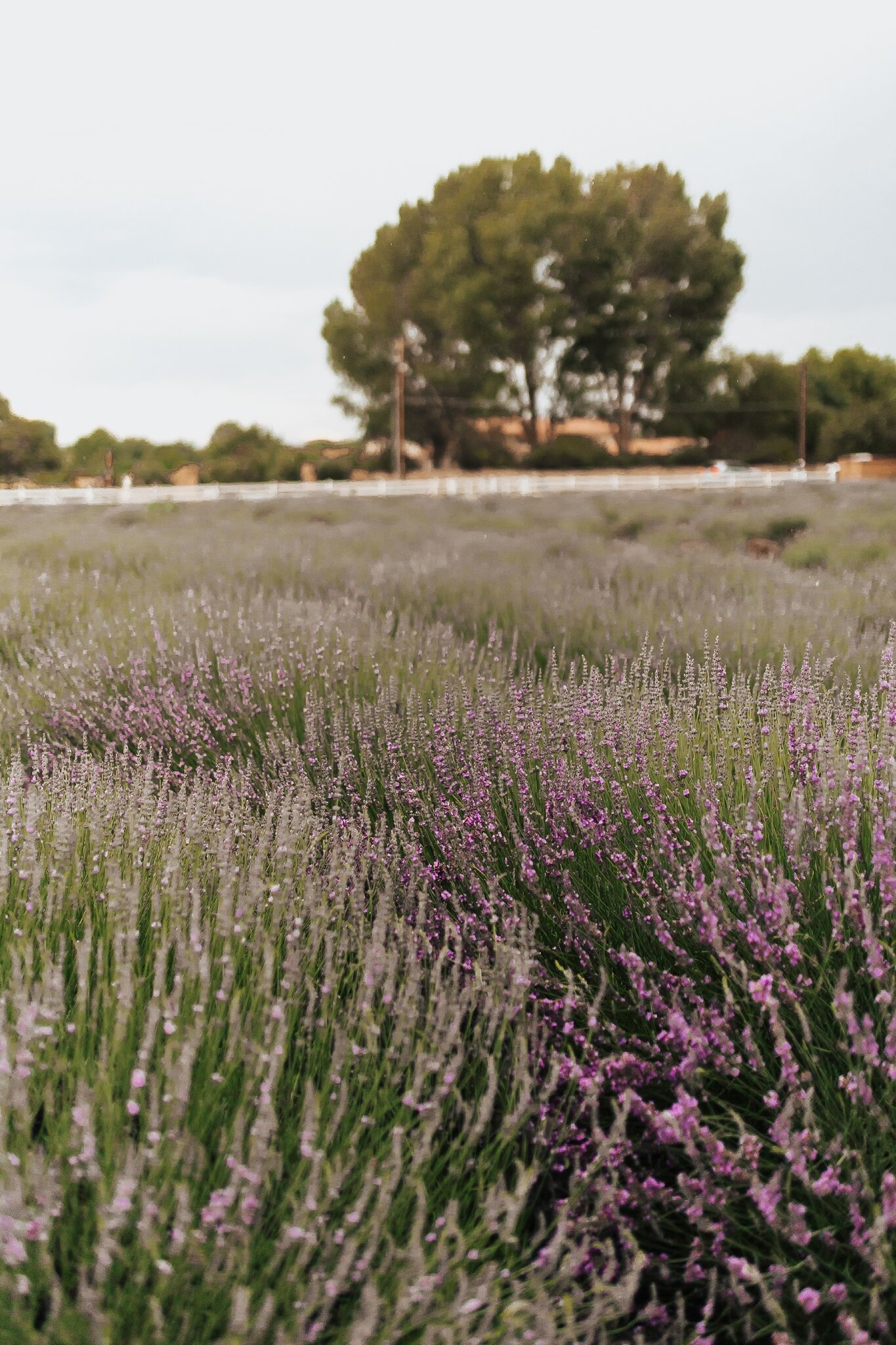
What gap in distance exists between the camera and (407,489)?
31828 millimetres

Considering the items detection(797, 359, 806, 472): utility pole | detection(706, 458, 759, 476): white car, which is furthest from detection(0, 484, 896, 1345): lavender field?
detection(797, 359, 806, 472): utility pole

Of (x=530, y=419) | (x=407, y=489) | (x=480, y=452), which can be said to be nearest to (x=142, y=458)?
(x=480, y=452)

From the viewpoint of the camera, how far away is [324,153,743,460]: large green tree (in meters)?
43.2

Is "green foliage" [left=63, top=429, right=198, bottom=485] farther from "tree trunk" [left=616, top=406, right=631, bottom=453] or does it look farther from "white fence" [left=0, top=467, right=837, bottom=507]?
"tree trunk" [left=616, top=406, right=631, bottom=453]

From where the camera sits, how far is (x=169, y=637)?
15.4ft

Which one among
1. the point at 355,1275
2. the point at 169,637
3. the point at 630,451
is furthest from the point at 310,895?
the point at 630,451

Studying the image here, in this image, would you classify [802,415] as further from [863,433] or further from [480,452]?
[480,452]

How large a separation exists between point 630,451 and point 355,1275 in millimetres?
46614

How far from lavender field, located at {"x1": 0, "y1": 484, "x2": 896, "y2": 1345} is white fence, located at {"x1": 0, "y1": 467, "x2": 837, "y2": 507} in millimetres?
22857

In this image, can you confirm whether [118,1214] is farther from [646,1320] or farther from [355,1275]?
[646,1320]

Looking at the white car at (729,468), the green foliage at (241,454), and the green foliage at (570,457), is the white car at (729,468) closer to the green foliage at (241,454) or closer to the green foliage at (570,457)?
the green foliage at (570,457)

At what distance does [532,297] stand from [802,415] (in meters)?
15.9

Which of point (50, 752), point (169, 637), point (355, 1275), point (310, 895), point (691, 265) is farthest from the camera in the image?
point (691, 265)

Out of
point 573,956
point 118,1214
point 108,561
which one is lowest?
point 573,956
